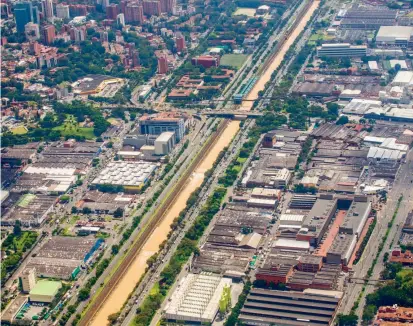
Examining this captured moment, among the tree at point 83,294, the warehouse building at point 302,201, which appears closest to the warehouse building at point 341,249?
the warehouse building at point 302,201

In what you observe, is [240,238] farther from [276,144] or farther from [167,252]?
[276,144]

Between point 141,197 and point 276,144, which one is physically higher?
point 276,144

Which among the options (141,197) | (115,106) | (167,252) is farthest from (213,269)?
(115,106)

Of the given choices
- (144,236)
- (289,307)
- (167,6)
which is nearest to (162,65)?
(167,6)

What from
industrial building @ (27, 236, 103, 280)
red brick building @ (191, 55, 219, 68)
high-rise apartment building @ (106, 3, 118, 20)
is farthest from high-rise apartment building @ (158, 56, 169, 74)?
industrial building @ (27, 236, 103, 280)

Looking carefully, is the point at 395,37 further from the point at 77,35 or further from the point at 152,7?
the point at 77,35

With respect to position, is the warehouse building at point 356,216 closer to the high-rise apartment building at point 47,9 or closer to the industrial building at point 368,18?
the industrial building at point 368,18

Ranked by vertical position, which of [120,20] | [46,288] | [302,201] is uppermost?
[120,20]
